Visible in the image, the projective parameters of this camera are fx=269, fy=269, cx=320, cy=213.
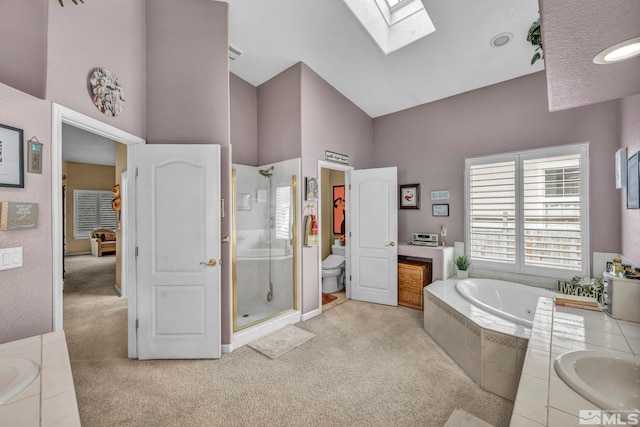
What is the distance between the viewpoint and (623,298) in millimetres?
1857

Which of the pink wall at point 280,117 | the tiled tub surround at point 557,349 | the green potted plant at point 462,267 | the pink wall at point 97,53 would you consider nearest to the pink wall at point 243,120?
the pink wall at point 280,117

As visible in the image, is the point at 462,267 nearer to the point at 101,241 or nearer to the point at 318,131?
the point at 318,131

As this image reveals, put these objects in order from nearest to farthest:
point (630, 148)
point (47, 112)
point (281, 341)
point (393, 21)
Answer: point (47, 112)
point (630, 148)
point (281, 341)
point (393, 21)

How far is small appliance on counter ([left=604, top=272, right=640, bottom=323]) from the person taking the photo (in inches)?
71.8

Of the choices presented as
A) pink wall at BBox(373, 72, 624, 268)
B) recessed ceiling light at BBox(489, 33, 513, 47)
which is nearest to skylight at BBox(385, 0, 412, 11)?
recessed ceiling light at BBox(489, 33, 513, 47)

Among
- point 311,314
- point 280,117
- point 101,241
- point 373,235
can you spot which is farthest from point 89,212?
point 373,235

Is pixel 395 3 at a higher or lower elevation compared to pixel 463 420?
higher

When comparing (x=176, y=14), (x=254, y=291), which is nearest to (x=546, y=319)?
(x=254, y=291)

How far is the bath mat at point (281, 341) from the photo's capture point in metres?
2.61

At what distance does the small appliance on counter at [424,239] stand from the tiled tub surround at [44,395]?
3758 millimetres

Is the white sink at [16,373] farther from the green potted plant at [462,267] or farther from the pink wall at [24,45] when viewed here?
the green potted plant at [462,267]

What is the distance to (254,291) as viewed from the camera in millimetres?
3850

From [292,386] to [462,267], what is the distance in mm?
2595

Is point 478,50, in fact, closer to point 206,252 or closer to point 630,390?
point 630,390
